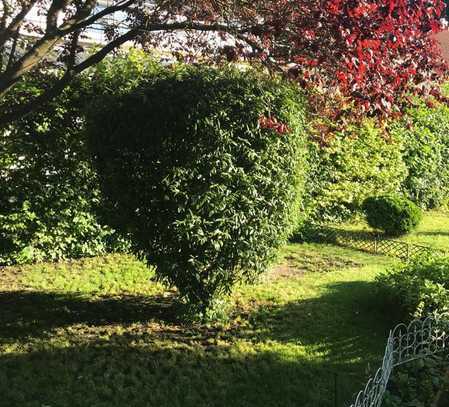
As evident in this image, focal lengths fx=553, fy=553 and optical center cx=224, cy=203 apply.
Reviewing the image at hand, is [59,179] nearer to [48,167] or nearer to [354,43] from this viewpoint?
[48,167]

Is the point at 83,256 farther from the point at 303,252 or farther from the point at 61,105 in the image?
the point at 303,252

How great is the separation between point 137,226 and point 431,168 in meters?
10.2

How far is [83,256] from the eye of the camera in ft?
25.8

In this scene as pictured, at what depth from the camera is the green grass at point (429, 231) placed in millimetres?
10347

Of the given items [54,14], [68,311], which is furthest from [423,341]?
[54,14]

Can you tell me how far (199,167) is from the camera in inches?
201

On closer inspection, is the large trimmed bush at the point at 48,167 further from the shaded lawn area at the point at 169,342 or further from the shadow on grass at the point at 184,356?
the shadow on grass at the point at 184,356

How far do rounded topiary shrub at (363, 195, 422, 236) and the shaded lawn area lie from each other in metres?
3.08

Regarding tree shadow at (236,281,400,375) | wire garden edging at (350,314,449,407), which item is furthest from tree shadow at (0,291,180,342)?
wire garden edging at (350,314,449,407)

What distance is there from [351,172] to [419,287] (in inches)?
217

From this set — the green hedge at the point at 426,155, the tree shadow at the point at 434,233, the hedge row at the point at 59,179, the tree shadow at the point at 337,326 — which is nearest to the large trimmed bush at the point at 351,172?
the green hedge at the point at 426,155

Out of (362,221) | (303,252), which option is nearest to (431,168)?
(362,221)

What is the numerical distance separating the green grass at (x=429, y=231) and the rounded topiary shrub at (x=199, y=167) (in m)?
5.75

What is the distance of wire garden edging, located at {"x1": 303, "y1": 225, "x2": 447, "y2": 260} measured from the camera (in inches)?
372
